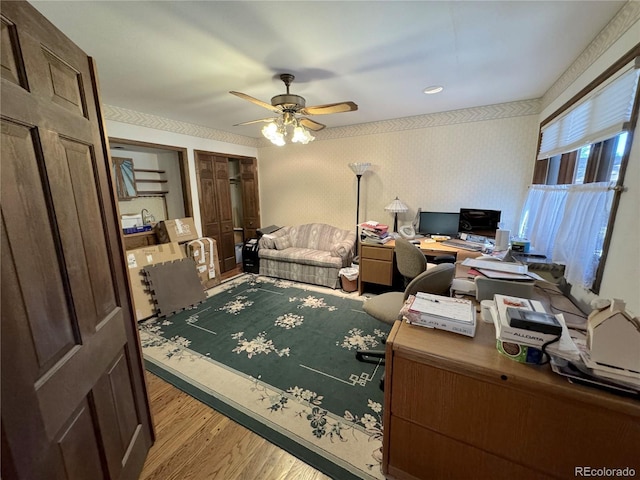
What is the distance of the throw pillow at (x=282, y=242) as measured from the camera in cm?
428

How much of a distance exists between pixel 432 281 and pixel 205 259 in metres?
3.32

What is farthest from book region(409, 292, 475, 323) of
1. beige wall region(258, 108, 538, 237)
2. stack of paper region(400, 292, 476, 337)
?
beige wall region(258, 108, 538, 237)

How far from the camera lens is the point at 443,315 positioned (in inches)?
45.6

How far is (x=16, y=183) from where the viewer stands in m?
0.70

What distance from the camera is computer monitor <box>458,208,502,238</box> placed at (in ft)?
9.59

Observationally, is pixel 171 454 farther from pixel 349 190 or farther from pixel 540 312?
pixel 349 190

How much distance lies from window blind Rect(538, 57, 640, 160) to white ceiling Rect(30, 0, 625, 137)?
0.39 m

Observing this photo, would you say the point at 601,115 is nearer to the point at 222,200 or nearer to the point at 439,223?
the point at 439,223

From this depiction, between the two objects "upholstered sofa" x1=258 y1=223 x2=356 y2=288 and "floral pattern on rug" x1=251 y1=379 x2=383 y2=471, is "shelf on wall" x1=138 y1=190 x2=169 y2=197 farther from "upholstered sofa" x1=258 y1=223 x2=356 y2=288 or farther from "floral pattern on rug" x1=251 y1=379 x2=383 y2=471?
"floral pattern on rug" x1=251 y1=379 x2=383 y2=471

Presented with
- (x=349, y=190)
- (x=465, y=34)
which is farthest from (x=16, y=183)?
(x=349, y=190)

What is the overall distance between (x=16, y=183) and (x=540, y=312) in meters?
1.80

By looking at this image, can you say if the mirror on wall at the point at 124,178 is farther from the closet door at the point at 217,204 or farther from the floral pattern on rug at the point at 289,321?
the floral pattern on rug at the point at 289,321

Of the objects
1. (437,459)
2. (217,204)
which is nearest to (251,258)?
(217,204)

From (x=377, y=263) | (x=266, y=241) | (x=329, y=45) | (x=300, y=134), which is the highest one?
(x=329, y=45)
